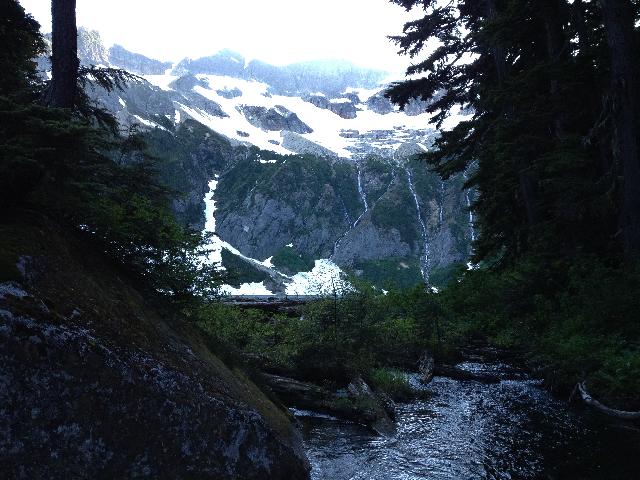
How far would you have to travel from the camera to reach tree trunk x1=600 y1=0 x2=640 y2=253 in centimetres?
1240

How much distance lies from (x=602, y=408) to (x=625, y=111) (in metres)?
7.89

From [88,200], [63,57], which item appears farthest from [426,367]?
[63,57]

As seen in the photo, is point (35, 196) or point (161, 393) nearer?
point (161, 393)

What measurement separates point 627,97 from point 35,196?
14.2m

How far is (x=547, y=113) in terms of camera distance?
15.8 metres

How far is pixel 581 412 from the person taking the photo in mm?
10773

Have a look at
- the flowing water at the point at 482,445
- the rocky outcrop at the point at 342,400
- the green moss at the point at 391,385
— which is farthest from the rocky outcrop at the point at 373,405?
the green moss at the point at 391,385

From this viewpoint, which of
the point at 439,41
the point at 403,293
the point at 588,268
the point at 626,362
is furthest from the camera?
the point at 403,293

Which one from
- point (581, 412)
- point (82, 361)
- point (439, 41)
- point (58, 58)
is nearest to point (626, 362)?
point (581, 412)

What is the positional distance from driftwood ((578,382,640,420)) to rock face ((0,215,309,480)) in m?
6.91

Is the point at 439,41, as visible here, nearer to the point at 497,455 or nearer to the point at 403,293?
the point at 403,293

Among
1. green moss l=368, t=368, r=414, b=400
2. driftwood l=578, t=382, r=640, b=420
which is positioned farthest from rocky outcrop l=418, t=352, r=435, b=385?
driftwood l=578, t=382, r=640, b=420

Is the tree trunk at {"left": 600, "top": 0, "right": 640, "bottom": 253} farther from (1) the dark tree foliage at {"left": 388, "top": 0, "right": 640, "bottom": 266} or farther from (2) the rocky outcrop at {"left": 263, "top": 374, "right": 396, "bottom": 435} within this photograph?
(2) the rocky outcrop at {"left": 263, "top": 374, "right": 396, "bottom": 435}

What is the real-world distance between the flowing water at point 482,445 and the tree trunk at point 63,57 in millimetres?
9156
